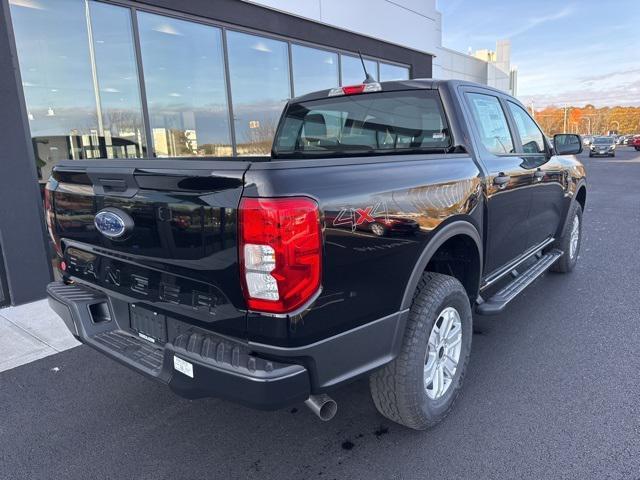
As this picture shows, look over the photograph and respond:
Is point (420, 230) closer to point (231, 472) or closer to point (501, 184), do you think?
point (501, 184)

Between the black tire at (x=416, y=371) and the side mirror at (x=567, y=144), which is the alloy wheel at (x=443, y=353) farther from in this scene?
the side mirror at (x=567, y=144)

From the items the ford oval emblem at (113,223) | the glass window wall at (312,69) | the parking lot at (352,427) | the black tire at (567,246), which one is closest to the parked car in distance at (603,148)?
the glass window wall at (312,69)

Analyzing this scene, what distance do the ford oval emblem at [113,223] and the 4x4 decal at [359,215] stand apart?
100cm

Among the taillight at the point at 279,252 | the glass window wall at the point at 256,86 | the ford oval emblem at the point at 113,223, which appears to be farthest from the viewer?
the glass window wall at the point at 256,86

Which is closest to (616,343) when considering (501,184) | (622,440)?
(622,440)

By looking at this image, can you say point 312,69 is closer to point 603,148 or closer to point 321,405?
point 321,405

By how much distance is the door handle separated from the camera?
3239mm

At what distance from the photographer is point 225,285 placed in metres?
1.91

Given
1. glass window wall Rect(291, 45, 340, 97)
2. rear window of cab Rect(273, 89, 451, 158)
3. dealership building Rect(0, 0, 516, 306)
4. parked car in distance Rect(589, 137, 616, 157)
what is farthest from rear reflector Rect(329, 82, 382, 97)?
parked car in distance Rect(589, 137, 616, 157)

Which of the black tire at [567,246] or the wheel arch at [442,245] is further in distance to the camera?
the black tire at [567,246]

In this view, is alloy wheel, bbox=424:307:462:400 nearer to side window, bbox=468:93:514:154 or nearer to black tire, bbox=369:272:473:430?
black tire, bbox=369:272:473:430

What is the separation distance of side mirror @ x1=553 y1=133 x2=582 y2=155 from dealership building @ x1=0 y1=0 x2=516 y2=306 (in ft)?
12.6

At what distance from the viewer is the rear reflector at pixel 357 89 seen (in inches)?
136

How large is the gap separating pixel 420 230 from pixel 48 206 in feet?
7.25
